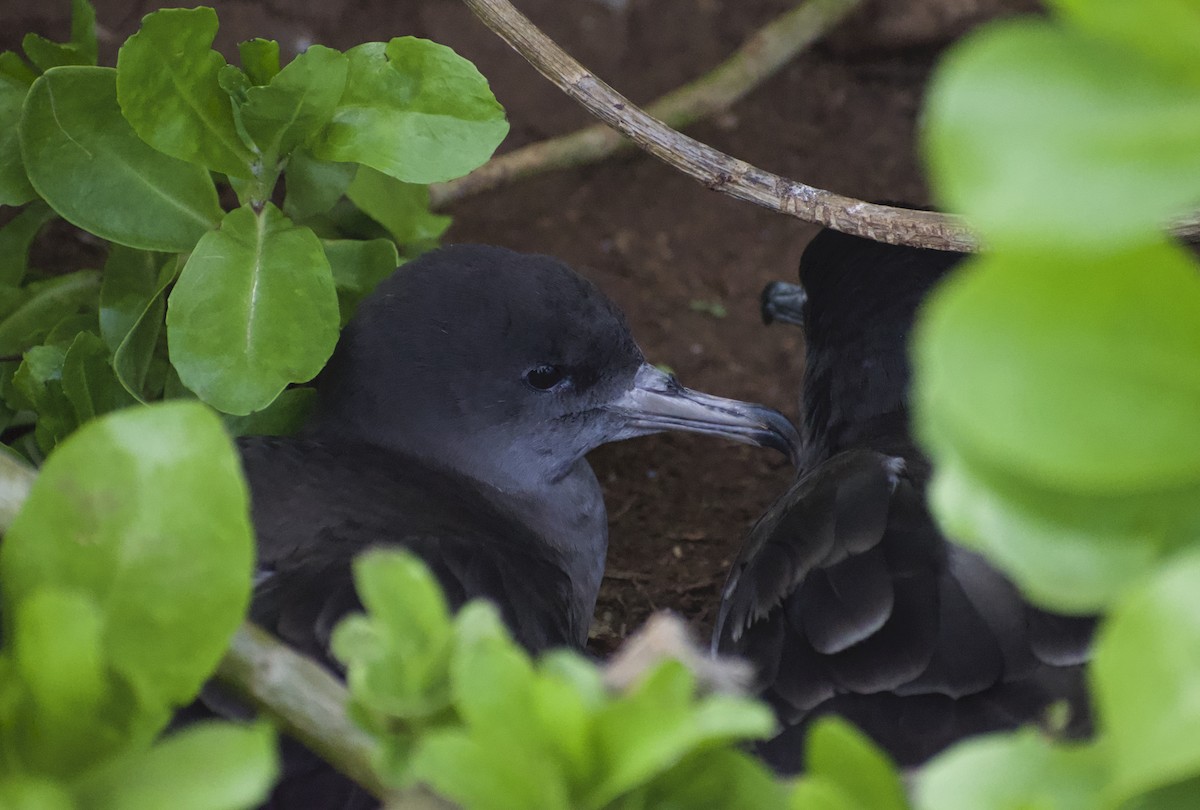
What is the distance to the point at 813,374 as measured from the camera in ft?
8.00

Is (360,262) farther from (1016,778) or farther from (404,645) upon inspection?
(1016,778)

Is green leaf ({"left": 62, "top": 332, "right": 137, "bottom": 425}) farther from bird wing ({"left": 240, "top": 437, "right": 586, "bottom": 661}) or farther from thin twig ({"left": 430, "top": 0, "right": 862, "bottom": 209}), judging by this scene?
thin twig ({"left": 430, "top": 0, "right": 862, "bottom": 209})

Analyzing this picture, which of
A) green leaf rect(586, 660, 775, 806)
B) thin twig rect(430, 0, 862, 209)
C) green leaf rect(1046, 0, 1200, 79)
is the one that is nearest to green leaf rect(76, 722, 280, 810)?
green leaf rect(586, 660, 775, 806)

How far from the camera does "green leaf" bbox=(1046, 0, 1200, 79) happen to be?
50cm

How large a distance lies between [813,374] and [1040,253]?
1958 millimetres

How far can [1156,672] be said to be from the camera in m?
0.53

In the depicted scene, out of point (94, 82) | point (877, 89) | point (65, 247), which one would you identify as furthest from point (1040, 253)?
point (877, 89)

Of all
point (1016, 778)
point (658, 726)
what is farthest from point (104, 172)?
point (1016, 778)

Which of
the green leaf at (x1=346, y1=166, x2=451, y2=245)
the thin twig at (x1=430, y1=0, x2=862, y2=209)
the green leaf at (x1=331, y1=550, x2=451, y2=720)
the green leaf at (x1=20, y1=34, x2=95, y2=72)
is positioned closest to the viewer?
the green leaf at (x1=331, y1=550, x2=451, y2=720)

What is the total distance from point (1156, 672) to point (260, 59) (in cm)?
159

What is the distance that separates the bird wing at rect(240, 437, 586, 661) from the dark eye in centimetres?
20

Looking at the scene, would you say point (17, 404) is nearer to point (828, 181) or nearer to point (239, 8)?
point (239, 8)

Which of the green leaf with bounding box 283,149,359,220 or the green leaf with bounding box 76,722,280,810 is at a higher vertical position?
the green leaf with bounding box 76,722,280,810

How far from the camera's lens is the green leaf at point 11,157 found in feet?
6.00
